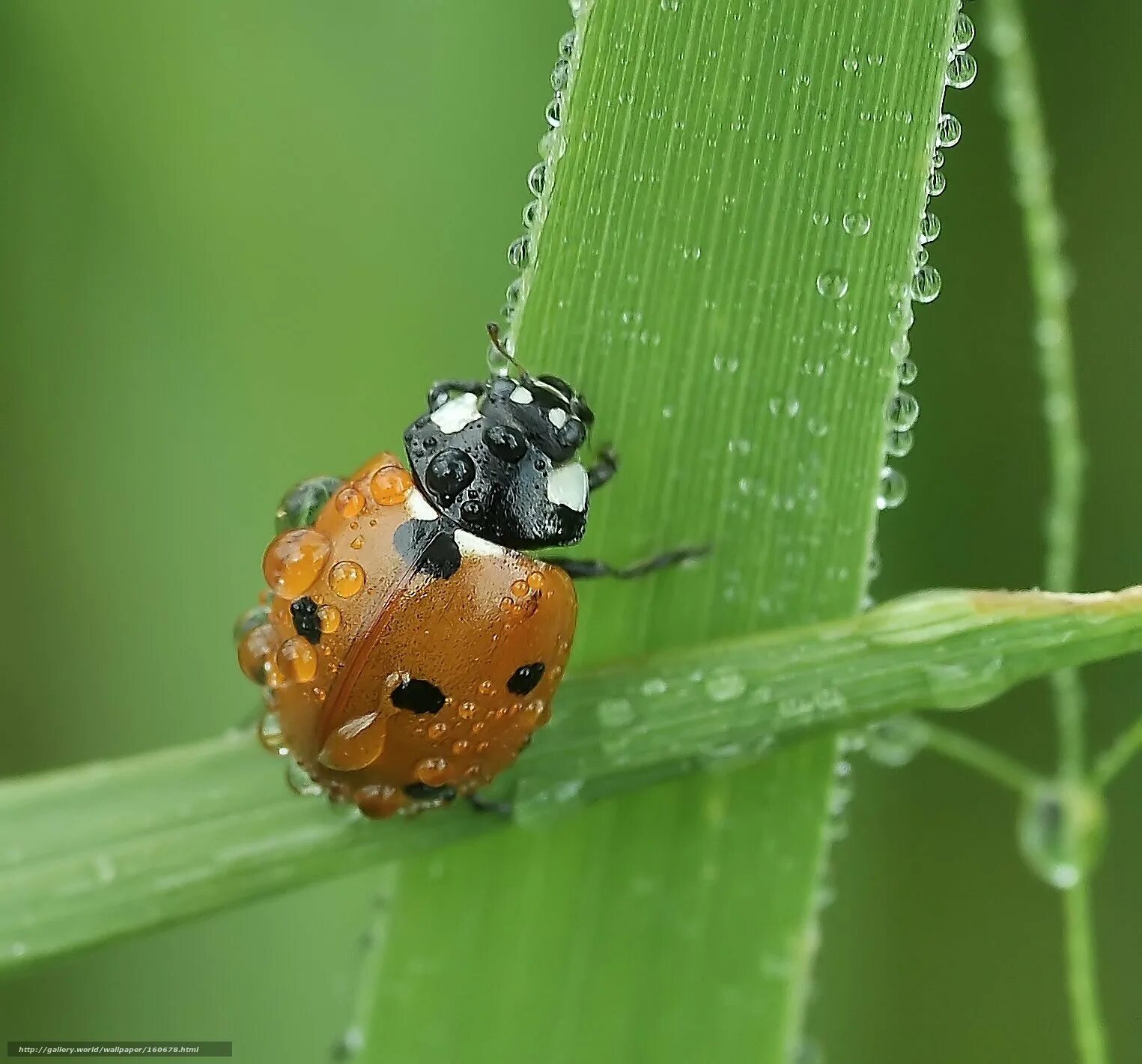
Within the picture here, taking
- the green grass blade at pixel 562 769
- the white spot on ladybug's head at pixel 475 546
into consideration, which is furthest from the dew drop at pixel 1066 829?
the white spot on ladybug's head at pixel 475 546

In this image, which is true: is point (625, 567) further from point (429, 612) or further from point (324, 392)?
point (324, 392)

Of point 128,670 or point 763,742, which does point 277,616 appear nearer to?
point 763,742

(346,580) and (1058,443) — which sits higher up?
(1058,443)

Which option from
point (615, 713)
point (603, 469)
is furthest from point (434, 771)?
point (603, 469)

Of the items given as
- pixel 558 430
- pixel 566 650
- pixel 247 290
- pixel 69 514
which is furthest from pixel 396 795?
pixel 69 514

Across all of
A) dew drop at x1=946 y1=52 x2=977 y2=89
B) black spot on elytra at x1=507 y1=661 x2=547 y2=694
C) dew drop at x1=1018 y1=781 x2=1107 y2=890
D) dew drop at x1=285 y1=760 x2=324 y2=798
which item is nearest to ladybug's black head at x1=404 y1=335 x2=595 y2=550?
black spot on elytra at x1=507 y1=661 x2=547 y2=694

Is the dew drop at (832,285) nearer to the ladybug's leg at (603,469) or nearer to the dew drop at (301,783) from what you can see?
the ladybug's leg at (603,469)
